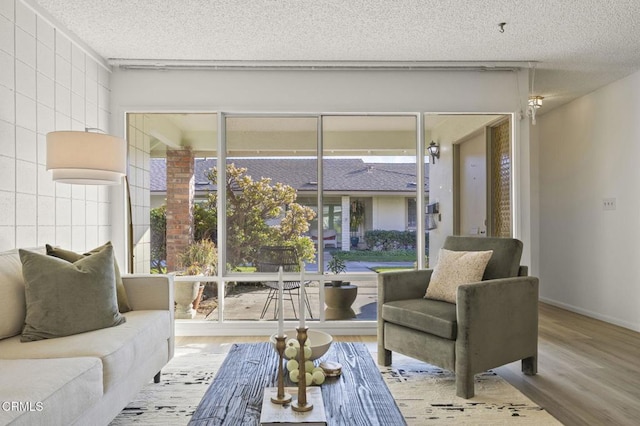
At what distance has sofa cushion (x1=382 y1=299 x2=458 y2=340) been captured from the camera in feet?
8.79

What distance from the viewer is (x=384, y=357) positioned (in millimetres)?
3164

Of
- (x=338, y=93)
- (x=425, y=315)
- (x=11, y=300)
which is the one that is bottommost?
(x=425, y=315)

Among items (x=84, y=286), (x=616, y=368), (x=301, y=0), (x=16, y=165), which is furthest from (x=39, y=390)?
(x=616, y=368)

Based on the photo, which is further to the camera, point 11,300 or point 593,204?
point 593,204

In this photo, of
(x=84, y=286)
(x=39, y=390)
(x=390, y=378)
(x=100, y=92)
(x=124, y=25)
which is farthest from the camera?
(x=100, y=92)

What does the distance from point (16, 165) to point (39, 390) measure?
179cm

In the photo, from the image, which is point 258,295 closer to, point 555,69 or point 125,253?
point 125,253

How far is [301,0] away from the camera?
2914 mm

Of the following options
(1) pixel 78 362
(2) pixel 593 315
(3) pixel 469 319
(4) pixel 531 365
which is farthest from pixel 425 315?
(2) pixel 593 315

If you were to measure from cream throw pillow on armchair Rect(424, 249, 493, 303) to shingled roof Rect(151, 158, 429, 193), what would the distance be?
1.18m

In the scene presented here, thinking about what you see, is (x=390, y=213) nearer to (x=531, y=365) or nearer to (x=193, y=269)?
(x=531, y=365)

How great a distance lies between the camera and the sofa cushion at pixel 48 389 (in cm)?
140

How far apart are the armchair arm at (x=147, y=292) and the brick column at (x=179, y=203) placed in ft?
4.18

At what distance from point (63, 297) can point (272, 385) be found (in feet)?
3.84
